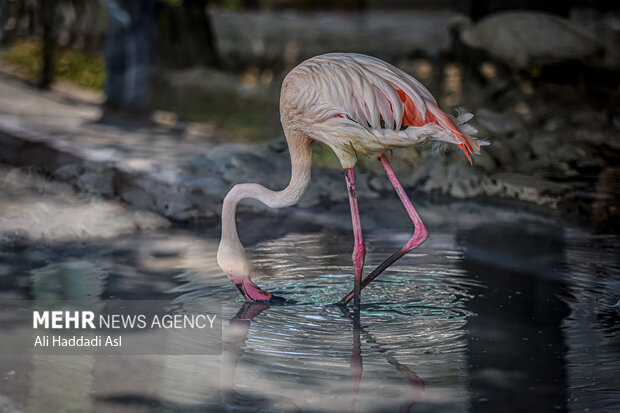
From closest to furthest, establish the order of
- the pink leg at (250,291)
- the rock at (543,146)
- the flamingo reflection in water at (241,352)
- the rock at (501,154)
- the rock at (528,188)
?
1. the flamingo reflection in water at (241,352)
2. the pink leg at (250,291)
3. the rock at (528,188)
4. the rock at (501,154)
5. the rock at (543,146)

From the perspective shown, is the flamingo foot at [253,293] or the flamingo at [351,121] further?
the flamingo foot at [253,293]

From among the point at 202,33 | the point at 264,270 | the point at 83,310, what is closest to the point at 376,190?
the point at 264,270

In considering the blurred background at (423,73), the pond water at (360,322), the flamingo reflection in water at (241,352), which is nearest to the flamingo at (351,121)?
the flamingo reflection in water at (241,352)

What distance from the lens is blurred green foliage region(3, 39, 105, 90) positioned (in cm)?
1468

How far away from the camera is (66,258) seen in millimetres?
5680

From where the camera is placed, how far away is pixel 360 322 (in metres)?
4.38

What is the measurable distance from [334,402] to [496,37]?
28.3 ft

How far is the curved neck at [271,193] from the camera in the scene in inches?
181

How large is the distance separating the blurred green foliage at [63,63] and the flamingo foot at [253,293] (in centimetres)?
1072

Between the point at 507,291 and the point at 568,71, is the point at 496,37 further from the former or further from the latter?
the point at 507,291

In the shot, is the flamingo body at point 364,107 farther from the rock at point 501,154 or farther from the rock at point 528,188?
the rock at point 501,154

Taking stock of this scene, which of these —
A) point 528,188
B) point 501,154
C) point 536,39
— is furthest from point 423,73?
point 528,188

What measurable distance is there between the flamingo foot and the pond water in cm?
6

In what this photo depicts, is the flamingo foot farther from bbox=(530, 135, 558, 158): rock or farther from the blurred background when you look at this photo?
bbox=(530, 135, 558, 158): rock
